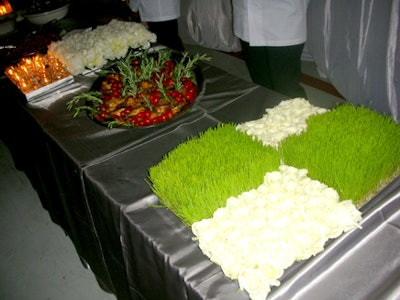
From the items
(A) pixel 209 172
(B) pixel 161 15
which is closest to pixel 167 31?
(B) pixel 161 15

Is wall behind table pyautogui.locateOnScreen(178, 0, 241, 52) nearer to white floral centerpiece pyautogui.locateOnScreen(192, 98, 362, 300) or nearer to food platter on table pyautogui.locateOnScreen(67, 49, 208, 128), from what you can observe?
food platter on table pyautogui.locateOnScreen(67, 49, 208, 128)

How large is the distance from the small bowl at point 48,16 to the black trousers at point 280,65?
154 centimetres

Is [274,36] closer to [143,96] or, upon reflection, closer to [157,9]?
[143,96]

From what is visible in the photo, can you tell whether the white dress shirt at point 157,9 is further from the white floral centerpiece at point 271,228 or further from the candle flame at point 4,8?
the white floral centerpiece at point 271,228

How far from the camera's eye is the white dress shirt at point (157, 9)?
2.08m

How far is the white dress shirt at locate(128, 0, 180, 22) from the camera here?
6.83 ft

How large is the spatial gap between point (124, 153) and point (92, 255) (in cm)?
55

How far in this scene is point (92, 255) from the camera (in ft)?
4.46

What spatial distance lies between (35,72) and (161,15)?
0.94 m

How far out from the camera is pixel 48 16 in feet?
7.80

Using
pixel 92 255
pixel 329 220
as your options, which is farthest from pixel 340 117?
pixel 92 255

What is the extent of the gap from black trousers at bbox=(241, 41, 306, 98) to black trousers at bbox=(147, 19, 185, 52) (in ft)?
2.45

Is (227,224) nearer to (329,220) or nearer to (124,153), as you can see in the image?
(329,220)

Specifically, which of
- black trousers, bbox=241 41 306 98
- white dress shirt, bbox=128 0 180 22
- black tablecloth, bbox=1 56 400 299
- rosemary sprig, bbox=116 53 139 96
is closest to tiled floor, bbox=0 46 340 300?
black tablecloth, bbox=1 56 400 299
